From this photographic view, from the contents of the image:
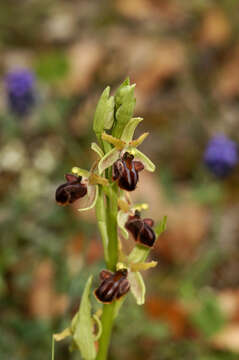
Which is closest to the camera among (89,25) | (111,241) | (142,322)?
(111,241)

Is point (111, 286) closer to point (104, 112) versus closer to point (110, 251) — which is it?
point (110, 251)

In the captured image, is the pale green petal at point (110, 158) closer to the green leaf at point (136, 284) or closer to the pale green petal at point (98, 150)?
the pale green petal at point (98, 150)

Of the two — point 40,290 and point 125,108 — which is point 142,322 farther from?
point 125,108

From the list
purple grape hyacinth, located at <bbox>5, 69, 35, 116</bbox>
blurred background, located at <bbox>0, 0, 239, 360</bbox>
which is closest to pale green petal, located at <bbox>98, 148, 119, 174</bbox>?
blurred background, located at <bbox>0, 0, 239, 360</bbox>

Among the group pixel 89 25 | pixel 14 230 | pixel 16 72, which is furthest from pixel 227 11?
pixel 14 230

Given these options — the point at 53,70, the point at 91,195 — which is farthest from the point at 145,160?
the point at 53,70

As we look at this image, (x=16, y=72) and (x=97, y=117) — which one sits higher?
(x=16, y=72)

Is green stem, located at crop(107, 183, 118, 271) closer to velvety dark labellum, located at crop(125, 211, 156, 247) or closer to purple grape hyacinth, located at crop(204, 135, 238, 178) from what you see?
velvety dark labellum, located at crop(125, 211, 156, 247)
